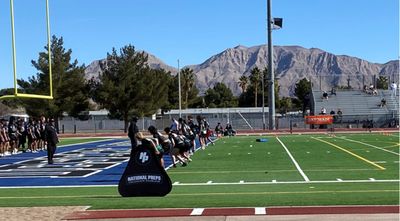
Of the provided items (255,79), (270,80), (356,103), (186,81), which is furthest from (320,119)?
(255,79)

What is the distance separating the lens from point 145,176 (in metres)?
11.7

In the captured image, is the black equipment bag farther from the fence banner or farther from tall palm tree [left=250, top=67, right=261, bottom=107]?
tall palm tree [left=250, top=67, right=261, bottom=107]

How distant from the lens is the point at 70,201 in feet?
37.8

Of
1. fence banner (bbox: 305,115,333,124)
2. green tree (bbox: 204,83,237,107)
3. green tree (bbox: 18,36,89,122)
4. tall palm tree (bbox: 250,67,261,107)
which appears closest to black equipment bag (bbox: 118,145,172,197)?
fence banner (bbox: 305,115,333,124)

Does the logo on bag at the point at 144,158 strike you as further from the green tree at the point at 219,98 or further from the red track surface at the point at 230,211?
the green tree at the point at 219,98

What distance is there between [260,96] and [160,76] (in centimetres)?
4841

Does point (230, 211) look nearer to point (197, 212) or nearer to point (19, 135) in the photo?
point (197, 212)

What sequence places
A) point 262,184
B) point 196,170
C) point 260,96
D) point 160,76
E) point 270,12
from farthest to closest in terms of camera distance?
point 260,96, point 160,76, point 270,12, point 196,170, point 262,184

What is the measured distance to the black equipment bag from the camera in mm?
11609

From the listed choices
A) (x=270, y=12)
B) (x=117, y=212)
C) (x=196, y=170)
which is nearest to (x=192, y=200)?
(x=117, y=212)

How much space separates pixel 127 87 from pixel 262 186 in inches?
2447

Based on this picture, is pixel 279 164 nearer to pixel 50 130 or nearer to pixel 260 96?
pixel 50 130

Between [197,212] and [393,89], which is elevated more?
[393,89]

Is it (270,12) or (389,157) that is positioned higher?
(270,12)
